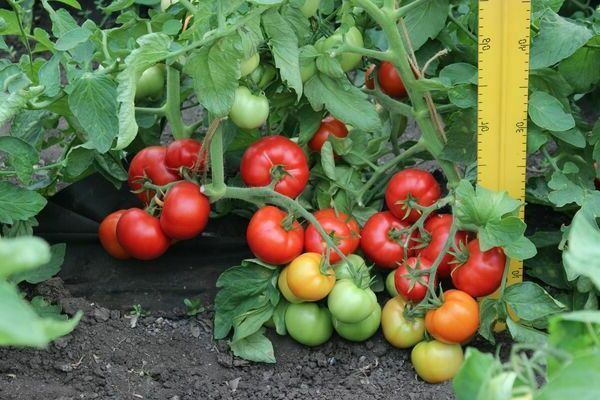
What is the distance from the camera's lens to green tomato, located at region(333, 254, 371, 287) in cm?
198

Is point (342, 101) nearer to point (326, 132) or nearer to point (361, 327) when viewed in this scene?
point (326, 132)

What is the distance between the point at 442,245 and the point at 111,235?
2.65 ft

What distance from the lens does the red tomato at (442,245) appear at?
1.97 meters

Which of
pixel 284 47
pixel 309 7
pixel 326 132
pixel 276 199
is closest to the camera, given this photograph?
pixel 284 47

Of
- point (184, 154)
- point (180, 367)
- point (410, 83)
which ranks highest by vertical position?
point (410, 83)

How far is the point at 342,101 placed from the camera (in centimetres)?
201

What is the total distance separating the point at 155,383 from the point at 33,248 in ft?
3.89

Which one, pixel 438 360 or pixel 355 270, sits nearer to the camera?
pixel 438 360

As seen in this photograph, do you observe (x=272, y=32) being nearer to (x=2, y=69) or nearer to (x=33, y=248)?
(x=2, y=69)

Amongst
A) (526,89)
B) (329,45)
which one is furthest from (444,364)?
(329,45)

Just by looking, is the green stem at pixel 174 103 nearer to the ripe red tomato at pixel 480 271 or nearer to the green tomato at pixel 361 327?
the green tomato at pixel 361 327

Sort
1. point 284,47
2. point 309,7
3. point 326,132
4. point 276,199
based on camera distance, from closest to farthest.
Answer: point 284,47, point 309,7, point 276,199, point 326,132

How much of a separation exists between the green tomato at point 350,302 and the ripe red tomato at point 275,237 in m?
0.14

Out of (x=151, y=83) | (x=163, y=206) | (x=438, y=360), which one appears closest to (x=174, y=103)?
(x=151, y=83)
